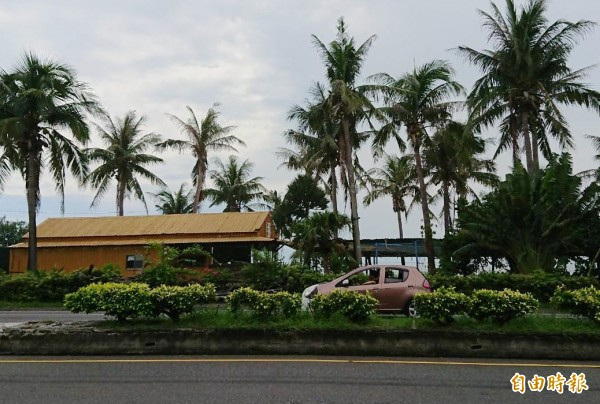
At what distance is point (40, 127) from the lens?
26234mm

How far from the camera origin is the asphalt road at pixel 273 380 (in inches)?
255

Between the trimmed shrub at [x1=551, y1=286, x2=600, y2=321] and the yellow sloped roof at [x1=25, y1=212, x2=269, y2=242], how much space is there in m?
22.7

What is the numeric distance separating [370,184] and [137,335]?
38.5 meters

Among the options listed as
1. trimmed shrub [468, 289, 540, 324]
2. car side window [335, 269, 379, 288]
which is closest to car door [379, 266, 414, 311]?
car side window [335, 269, 379, 288]

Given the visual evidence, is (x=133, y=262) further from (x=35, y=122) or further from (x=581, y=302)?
(x=581, y=302)

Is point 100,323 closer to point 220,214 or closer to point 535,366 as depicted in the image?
point 535,366

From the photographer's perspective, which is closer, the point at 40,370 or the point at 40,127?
the point at 40,370

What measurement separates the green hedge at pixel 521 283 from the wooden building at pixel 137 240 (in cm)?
1407

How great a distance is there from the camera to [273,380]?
7281 mm

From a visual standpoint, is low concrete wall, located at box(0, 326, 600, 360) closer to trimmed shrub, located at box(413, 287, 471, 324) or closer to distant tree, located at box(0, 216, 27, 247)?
trimmed shrub, located at box(413, 287, 471, 324)

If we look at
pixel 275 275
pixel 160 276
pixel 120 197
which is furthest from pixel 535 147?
pixel 120 197

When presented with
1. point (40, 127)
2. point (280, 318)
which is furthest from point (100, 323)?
point (40, 127)

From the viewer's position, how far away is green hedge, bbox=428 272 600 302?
17609mm

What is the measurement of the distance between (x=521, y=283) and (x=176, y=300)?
12928 mm
